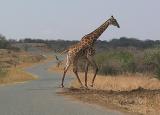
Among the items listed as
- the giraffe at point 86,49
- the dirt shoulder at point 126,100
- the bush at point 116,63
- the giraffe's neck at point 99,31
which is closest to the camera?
the dirt shoulder at point 126,100

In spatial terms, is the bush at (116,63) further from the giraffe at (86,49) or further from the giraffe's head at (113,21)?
the giraffe at (86,49)

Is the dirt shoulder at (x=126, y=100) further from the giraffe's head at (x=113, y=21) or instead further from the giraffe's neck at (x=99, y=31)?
the giraffe's head at (x=113, y=21)

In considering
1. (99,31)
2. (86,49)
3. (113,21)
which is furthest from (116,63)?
(86,49)

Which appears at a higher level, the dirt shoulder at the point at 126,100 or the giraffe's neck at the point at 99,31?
the giraffe's neck at the point at 99,31

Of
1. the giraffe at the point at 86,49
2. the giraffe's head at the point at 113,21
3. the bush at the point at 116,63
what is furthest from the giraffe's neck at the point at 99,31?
the bush at the point at 116,63

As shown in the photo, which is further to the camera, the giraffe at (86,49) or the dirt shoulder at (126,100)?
the giraffe at (86,49)

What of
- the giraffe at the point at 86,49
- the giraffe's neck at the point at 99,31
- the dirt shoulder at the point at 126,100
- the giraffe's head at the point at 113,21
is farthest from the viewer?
the giraffe's head at the point at 113,21

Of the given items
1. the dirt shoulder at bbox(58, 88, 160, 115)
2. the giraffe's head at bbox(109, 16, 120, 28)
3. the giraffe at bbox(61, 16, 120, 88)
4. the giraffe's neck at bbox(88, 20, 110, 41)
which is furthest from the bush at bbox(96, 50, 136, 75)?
the dirt shoulder at bbox(58, 88, 160, 115)

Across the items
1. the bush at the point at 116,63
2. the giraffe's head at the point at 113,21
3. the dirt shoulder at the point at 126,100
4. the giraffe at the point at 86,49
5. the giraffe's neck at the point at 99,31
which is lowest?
the dirt shoulder at the point at 126,100

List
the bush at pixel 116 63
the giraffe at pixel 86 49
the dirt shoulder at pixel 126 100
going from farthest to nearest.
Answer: the bush at pixel 116 63 → the giraffe at pixel 86 49 → the dirt shoulder at pixel 126 100

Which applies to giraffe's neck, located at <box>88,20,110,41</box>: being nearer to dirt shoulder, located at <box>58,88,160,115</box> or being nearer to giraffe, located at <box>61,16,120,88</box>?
giraffe, located at <box>61,16,120,88</box>

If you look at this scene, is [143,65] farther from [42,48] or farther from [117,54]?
[42,48]

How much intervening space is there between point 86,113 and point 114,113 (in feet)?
2.57

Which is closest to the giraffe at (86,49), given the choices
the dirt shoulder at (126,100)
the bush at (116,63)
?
the dirt shoulder at (126,100)
